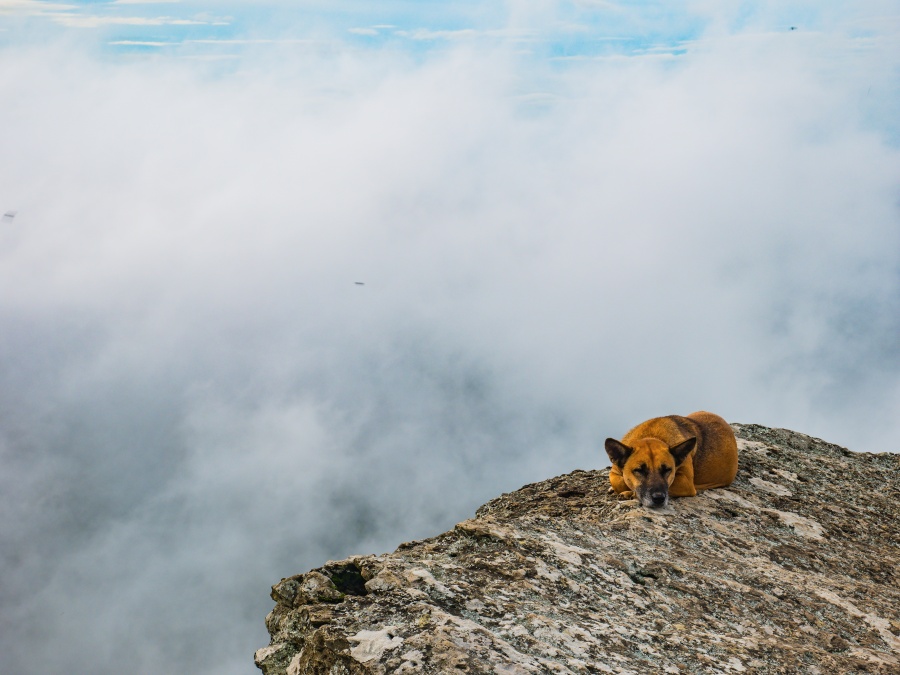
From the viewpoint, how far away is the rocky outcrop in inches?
236

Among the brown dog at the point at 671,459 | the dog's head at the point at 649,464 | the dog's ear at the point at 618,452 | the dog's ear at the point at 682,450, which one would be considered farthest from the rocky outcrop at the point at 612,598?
the dog's ear at the point at 618,452

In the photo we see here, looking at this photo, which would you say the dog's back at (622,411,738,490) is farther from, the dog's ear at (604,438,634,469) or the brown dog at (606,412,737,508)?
the dog's ear at (604,438,634,469)

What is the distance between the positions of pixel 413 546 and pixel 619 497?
447cm

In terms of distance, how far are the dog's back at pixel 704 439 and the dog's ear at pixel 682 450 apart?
0.24 m

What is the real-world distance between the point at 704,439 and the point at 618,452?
1620mm

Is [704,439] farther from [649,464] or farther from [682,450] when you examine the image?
[649,464]

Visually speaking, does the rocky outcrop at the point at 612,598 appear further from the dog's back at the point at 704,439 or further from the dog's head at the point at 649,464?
the dog's back at the point at 704,439

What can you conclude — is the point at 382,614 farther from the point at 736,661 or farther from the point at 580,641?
Answer: the point at 736,661

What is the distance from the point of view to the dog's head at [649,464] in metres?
11.1

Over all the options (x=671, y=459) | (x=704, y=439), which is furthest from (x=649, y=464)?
(x=704, y=439)

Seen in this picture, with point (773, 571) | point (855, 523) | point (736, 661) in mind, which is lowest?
point (736, 661)

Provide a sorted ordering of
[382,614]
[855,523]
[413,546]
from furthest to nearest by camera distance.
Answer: [855,523] < [413,546] < [382,614]

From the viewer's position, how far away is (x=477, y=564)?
755 centimetres

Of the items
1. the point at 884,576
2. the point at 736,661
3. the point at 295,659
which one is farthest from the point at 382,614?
the point at 884,576
